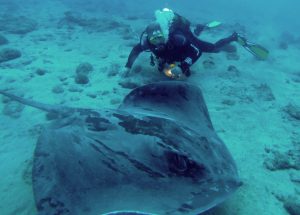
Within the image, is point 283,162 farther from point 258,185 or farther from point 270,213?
point 270,213

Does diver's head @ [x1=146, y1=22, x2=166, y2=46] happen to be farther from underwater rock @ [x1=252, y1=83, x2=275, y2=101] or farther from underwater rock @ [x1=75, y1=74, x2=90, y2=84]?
underwater rock @ [x1=252, y1=83, x2=275, y2=101]

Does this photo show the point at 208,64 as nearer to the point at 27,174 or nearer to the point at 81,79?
the point at 81,79

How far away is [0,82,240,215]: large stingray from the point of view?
8.97 feet

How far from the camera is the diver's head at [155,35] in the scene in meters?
6.54

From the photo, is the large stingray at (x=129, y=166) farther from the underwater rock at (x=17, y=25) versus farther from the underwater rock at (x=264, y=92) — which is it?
the underwater rock at (x=17, y=25)

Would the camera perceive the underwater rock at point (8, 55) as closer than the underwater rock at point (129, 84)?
No

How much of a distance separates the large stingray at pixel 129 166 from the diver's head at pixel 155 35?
9.79 ft

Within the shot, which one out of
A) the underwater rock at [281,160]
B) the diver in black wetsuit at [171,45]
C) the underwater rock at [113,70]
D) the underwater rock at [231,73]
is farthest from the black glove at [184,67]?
the underwater rock at [281,160]

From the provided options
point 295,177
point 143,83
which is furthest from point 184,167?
point 143,83

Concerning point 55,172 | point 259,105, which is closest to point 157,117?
point 55,172

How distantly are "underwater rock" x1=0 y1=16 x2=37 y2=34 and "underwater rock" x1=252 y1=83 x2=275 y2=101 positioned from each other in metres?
11.3

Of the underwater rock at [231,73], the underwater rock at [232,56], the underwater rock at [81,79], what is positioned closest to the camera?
the underwater rock at [81,79]

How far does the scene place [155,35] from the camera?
6.54m

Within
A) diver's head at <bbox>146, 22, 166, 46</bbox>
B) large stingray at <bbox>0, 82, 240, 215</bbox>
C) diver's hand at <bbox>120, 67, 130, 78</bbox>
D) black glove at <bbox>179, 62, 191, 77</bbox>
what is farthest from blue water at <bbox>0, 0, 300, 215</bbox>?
diver's head at <bbox>146, 22, 166, 46</bbox>
